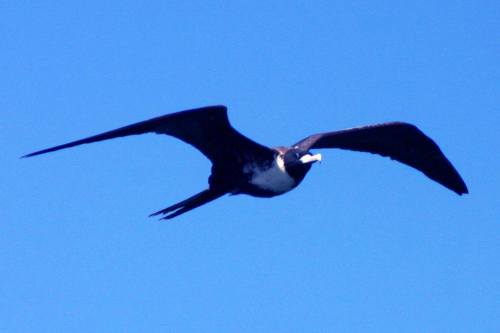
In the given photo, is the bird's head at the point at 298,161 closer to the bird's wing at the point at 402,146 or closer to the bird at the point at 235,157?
the bird at the point at 235,157

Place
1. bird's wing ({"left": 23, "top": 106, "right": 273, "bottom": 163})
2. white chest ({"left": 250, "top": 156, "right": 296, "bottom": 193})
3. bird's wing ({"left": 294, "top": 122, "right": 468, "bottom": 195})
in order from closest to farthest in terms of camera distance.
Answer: bird's wing ({"left": 23, "top": 106, "right": 273, "bottom": 163}) → white chest ({"left": 250, "top": 156, "right": 296, "bottom": 193}) → bird's wing ({"left": 294, "top": 122, "right": 468, "bottom": 195})

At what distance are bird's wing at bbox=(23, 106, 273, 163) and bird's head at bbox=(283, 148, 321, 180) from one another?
0.59ft

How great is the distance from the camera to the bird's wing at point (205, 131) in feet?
30.9

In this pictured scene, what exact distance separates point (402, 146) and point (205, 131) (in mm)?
2578

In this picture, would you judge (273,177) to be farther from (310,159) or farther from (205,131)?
(205,131)

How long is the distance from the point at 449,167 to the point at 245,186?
2737mm

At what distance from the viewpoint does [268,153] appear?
1063 cm

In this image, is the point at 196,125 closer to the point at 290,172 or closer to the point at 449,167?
the point at 290,172

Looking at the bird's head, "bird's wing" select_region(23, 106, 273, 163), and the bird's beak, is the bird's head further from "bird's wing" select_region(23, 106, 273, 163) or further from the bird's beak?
"bird's wing" select_region(23, 106, 273, 163)

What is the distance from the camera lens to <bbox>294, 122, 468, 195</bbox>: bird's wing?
37.7ft

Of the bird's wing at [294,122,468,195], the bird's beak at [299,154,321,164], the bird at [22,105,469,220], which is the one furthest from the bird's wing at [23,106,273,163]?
the bird's wing at [294,122,468,195]

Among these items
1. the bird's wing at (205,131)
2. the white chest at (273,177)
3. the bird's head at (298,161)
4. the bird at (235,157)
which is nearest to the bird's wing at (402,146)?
the bird at (235,157)

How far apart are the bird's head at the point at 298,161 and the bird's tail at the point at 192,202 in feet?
2.03

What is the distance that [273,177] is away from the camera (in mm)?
10547
